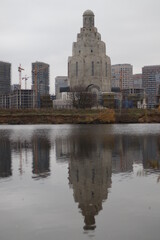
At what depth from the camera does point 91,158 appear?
87.9ft

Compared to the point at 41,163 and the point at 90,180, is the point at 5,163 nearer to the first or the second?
the point at 41,163

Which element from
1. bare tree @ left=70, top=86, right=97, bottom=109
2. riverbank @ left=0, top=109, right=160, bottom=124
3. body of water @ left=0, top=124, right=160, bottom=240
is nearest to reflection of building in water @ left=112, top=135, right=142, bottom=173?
body of water @ left=0, top=124, right=160, bottom=240

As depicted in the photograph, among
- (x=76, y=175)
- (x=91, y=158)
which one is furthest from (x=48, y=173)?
(x=91, y=158)

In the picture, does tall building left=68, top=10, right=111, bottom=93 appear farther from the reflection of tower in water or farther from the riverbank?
the reflection of tower in water

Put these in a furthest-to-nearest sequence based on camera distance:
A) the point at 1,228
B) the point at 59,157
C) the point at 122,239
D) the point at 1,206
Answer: the point at 59,157 < the point at 1,206 < the point at 1,228 < the point at 122,239

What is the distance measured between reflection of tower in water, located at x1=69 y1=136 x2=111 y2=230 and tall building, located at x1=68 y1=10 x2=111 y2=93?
13775 cm

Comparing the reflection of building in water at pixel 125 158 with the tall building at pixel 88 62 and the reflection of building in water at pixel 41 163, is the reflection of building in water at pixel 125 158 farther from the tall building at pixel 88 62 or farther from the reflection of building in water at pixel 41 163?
the tall building at pixel 88 62

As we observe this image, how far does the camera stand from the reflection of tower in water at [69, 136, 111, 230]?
1355 centimetres

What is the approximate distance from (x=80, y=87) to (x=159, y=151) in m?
129

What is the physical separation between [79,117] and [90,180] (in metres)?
85.0

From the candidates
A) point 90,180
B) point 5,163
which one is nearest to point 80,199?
point 90,180

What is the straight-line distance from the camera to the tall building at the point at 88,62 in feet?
542

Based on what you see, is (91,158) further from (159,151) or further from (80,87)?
(80,87)

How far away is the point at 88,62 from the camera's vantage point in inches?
6486
